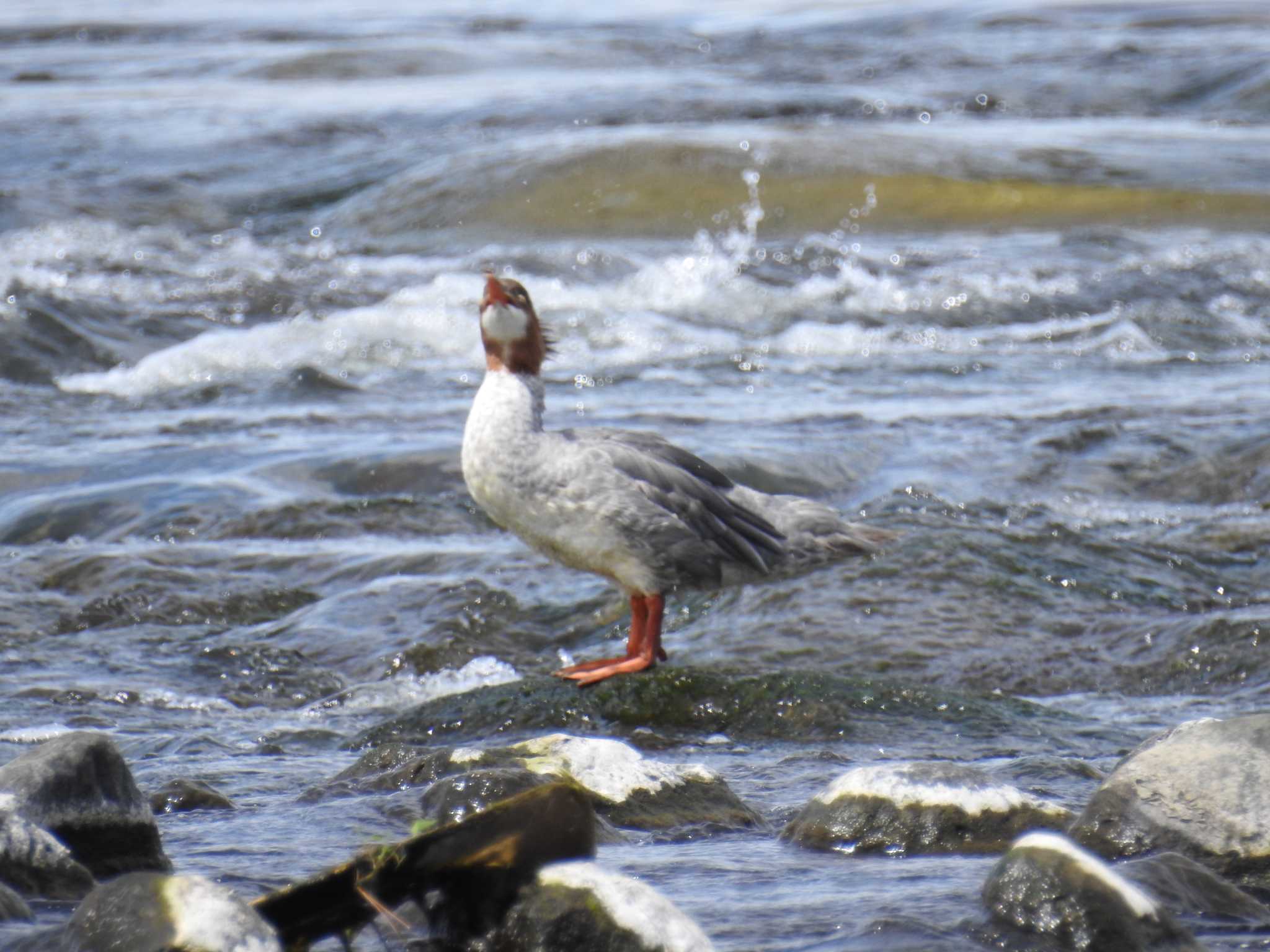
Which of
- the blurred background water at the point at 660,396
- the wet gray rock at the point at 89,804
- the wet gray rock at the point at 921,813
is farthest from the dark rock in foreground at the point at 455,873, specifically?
the wet gray rock at the point at 921,813

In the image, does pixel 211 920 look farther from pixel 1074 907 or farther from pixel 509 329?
pixel 509 329

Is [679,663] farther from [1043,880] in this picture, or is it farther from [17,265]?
[17,265]

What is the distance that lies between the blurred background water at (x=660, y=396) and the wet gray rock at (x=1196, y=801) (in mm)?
316

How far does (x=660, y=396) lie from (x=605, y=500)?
4.97 m

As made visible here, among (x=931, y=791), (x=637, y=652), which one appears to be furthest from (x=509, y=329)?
(x=931, y=791)

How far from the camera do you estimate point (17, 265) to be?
1359 centimetres

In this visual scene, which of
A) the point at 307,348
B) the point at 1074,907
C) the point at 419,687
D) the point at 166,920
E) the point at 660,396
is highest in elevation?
the point at 166,920

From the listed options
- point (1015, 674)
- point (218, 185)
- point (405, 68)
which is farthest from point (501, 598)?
point (405, 68)

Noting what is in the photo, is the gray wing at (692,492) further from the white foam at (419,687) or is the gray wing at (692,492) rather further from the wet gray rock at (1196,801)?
the wet gray rock at (1196,801)

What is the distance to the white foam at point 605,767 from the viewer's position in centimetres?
400

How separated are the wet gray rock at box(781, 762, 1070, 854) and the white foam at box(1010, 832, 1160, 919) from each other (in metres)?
0.54

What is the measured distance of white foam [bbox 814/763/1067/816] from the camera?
3.75 metres

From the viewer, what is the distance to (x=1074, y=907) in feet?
9.90

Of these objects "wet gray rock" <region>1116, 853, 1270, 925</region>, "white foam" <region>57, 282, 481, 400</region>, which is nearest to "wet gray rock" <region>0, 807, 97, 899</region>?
"wet gray rock" <region>1116, 853, 1270, 925</region>
